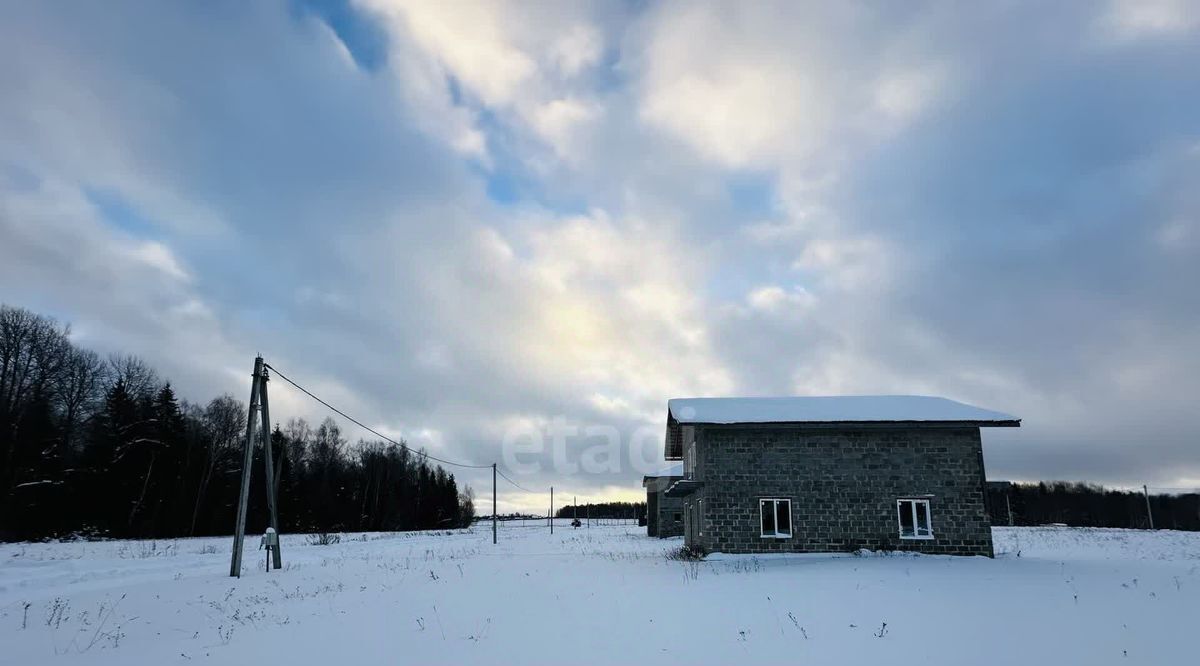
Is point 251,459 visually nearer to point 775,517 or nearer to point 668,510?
point 775,517

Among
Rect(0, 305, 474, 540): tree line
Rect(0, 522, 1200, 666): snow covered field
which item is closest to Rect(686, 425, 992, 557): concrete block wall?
Rect(0, 522, 1200, 666): snow covered field

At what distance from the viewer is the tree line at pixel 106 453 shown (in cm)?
3875

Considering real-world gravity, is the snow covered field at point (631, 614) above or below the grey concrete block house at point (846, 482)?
below

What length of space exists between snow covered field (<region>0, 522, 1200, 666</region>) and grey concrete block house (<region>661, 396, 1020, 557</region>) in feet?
5.45

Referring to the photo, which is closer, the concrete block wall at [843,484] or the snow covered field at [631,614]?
the snow covered field at [631,614]

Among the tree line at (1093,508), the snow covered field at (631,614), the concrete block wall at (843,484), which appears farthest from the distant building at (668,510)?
the tree line at (1093,508)

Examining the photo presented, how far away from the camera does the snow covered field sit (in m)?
8.96

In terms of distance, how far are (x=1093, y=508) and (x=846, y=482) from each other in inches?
4430

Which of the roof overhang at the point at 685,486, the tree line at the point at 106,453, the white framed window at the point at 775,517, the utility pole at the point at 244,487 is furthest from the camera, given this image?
the tree line at the point at 106,453

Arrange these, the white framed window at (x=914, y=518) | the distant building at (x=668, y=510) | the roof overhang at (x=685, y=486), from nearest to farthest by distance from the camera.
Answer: the white framed window at (x=914, y=518), the roof overhang at (x=685, y=486), the distant building at (x=668, y=510)

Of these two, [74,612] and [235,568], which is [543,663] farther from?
[235,568]

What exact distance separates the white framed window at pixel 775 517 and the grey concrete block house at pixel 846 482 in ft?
0.11

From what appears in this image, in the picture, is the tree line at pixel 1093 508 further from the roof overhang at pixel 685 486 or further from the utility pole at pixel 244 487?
the utility pole at pixel 244 487

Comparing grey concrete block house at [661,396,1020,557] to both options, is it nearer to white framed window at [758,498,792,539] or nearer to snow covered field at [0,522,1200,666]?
white framed window at [758,498,792,539]
